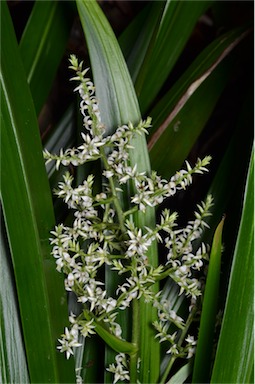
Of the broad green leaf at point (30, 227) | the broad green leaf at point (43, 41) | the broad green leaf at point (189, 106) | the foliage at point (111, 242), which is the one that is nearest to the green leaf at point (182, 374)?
the foliage at point (111, 242)

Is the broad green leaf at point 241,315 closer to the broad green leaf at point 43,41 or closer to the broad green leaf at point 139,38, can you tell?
the broad green leaf at point 139,38

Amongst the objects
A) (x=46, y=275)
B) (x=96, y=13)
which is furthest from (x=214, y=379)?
Result: (x=96, y=13)

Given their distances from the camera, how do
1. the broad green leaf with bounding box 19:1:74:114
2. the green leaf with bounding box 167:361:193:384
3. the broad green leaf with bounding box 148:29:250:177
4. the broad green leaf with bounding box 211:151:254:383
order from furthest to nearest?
1. the broad green leaf with bounding box 19:1:74:114
2. the broad green leaf with bounding box 148:29:250:177
3. the green leaf with bounding box 167:361:193:384
4. the broad green leaf with bounding box 211:151:254:383

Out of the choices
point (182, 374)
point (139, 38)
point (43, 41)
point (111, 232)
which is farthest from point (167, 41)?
point (182, 374)

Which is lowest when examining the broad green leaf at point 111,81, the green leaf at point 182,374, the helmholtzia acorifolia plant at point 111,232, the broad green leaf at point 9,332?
the green leaf at point 182,374

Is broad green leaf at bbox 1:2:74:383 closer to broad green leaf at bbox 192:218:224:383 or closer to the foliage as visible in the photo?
the foliage

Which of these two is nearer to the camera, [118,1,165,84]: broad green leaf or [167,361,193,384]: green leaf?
[167,361,193,384]: green leaf

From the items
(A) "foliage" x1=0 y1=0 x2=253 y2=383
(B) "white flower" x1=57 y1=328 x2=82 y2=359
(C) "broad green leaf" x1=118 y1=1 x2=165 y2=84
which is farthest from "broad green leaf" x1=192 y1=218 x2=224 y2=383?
(C) "broad green leaf" x1=118 y1=1 x2=165 y2=84

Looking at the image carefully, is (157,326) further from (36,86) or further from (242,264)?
(36,86)
